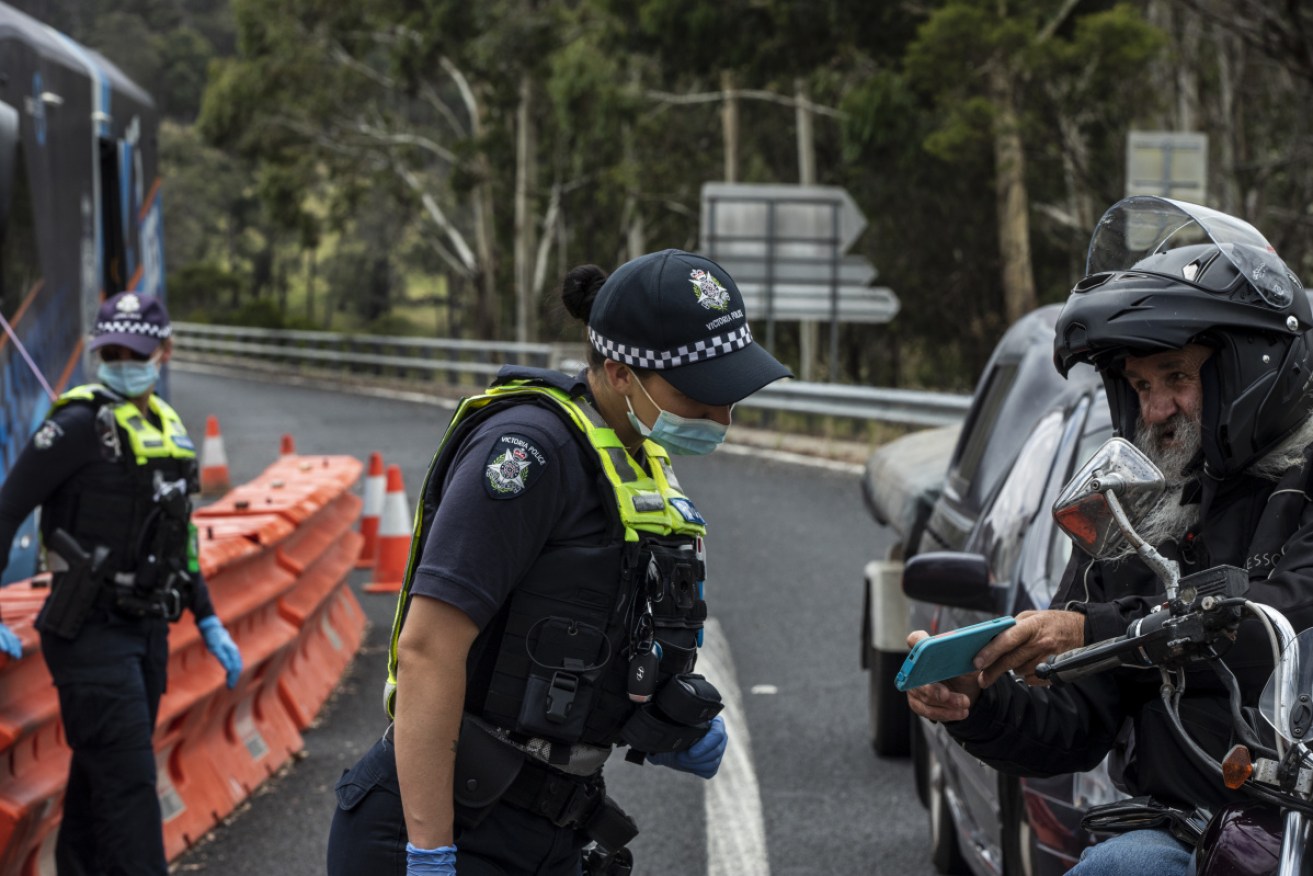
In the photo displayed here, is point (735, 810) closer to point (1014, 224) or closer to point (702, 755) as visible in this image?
point (702, 755)

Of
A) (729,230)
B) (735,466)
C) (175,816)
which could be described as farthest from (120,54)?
(175,816)

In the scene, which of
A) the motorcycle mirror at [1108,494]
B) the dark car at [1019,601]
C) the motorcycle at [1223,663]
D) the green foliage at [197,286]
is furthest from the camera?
the green foliage at [197,286]

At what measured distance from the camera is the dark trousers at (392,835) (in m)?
3.26

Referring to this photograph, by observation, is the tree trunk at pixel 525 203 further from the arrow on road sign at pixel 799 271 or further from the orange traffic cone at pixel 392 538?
the orange traffic cone at pixel 392 538

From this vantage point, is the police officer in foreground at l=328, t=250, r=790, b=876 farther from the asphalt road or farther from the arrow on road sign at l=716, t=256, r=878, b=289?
the arrow on road sign at l=716, t=256, r=878, b=289

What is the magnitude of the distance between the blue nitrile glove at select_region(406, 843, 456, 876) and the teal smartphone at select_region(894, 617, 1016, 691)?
91 cm

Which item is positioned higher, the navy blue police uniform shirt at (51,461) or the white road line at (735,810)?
the navy blue police uniform shirt at (51,461)

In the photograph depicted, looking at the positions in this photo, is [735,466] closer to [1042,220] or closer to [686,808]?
[686,808]

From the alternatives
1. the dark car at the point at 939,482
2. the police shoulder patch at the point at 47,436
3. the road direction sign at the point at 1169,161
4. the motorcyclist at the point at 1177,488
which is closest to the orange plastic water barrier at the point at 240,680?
the police shoulder patch at the point at 47,436

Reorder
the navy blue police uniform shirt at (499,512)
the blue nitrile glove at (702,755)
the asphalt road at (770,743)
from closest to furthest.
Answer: the navy blue police uniform shirt at (499,512) → the blue nitrile glove at (702,755) → the asphalt road at (770,743)

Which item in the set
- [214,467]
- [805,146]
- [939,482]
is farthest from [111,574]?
[805,146]

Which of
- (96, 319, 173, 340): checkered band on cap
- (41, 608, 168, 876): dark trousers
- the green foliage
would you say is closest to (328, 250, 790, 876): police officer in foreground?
(41, 608, 168, 876): dark trousers

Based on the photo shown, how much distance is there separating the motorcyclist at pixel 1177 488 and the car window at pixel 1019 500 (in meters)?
2.11

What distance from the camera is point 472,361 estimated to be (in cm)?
3900
